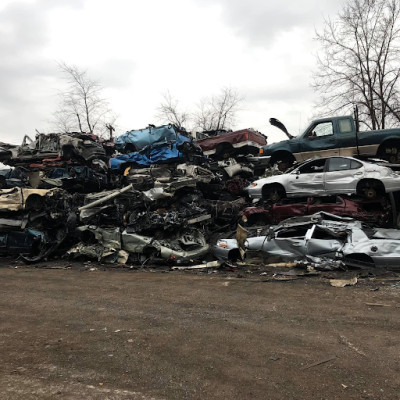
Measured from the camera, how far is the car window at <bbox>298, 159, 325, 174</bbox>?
1085cm

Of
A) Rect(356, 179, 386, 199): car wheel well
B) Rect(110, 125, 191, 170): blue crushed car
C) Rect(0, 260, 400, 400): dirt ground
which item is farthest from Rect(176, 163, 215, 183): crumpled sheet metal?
Rect(0, 260, 400, 400): dirt ground

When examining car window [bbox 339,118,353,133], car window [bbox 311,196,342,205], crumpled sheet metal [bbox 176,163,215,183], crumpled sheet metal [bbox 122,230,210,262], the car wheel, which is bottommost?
crumpled sheet metal [bbox 122,230,210,262]

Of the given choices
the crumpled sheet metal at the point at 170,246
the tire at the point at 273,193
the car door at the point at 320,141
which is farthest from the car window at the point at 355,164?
the crumpled sheet metal at the point at 170,246

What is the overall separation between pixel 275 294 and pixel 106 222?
6.99m

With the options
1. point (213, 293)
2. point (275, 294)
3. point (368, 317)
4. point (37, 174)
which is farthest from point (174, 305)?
point (37, 174)

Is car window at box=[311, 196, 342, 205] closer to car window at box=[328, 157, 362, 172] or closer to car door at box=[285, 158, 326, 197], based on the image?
car door at box=[285, 158, 326, 197]

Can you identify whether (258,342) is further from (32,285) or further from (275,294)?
(32,285)

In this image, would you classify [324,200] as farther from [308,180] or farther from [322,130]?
[322,130]

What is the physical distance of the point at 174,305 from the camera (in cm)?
578

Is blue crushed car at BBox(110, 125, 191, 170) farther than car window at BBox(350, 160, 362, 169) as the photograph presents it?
Yes

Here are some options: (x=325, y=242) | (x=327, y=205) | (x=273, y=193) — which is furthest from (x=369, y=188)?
(x=325, y=242)

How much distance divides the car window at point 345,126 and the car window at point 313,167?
1619 millimetres

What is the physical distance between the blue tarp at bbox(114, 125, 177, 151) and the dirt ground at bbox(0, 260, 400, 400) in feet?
30.5

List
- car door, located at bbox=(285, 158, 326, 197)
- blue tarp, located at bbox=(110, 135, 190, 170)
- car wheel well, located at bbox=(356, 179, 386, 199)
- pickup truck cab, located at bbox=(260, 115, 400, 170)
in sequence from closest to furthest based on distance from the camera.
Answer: car wheel well, located at bbox=(356, 179, 386, 199)
car door, located at bbox=(285, 158, 326, 197)
pickup truck cab, located at bbox=(260, 115, 400, 170)
blue tarp, located at bbox=(110, 135, 190, 170)
